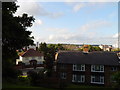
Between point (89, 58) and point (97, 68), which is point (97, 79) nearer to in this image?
point (97, 68)

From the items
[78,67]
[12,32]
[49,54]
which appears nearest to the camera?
[12,32]

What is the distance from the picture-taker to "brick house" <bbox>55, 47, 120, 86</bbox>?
25969mm

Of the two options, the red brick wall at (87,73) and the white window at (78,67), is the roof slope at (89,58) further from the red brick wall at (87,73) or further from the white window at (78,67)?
the red brick wall at (87,73)

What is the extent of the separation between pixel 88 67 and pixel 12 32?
18205 mm

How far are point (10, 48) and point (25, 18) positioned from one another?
339cm

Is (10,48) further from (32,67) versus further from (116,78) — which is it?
(32,67)

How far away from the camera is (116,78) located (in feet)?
40.2

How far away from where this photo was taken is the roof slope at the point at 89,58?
26380 mm

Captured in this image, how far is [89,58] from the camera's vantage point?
27.7m

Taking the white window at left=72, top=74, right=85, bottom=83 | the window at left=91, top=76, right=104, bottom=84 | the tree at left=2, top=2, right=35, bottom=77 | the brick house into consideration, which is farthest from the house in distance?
the tree at left=2, top=2, right=35, bottom=77

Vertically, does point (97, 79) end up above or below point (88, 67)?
below

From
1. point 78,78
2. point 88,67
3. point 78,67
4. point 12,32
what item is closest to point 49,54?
point 78,67

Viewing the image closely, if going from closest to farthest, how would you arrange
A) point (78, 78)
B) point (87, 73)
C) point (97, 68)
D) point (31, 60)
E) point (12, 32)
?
point (12, 32) → point (97, 68) → point (87, 73) → point (78, 78) → point (31, 60)

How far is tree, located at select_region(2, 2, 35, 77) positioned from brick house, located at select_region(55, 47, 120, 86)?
14229mm
